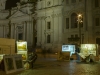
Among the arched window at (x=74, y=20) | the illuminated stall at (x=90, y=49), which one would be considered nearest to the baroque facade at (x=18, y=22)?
the arched window at (x=74, y=20)

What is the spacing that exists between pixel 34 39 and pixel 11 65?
1653 inches

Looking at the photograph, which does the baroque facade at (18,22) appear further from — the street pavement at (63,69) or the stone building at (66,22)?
the street pavement at (63,69)

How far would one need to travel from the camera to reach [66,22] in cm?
4734

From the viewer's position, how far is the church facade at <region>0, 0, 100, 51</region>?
42375mm

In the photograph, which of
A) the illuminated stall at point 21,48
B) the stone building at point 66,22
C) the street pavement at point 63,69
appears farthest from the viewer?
the stone building at point 66,22

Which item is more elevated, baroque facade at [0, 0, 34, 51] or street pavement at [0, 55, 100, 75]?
baroque facade at [0, 0, 34, 51]

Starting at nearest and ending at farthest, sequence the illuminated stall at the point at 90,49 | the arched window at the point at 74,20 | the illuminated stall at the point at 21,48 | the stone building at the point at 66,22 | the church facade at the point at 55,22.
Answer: the illuminated stall at the point at 21,48, the illuminated stall at the point at 90,49, the stone building at the point at 66,22, the church facade at the point at 55,22, the arched window at the point at 74,20

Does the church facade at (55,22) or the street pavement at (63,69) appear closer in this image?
the street pavement at (63,69)

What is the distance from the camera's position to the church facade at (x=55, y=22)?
4238 centimetres

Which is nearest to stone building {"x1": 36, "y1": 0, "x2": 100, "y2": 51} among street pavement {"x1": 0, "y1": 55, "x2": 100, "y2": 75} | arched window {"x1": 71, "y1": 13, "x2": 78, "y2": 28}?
arched window {"x1": 71, "y1": 13, "x2": 78, "y2": 28}

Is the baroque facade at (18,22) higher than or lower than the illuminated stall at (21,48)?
higher

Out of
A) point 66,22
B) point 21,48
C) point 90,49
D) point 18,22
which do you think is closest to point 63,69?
point 21,48

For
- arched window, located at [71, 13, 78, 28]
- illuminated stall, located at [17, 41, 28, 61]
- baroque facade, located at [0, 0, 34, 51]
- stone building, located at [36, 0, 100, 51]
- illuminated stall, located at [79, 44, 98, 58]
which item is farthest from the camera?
baroque facade, located at [0, 0, 34, 51]

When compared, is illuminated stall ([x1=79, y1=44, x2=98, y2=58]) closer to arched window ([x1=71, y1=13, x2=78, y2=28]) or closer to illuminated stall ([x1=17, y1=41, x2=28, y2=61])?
illuminated stall ([x1=17, y1=41, x2=28, y2=61])
